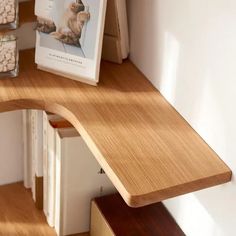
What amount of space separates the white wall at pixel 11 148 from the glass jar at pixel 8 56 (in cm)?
19

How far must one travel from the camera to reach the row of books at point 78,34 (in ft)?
4.37

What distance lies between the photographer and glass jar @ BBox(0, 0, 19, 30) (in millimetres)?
1344

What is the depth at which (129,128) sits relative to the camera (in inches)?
49.0

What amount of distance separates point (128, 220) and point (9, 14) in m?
0.52

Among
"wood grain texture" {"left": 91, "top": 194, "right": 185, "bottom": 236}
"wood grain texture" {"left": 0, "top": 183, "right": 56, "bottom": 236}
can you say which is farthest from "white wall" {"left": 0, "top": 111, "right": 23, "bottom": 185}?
"wood grain texture" {"left": 91, "top": 194, "right": 185, "bottom": 236}

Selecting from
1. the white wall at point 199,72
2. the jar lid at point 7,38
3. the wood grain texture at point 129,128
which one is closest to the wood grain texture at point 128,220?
the white wall at point 199,72

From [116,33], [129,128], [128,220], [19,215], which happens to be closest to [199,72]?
[129,128]

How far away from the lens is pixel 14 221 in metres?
1.52

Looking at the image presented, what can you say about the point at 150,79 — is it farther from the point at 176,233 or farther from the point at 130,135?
the point at 176,233

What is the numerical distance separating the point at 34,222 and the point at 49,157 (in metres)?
0.18

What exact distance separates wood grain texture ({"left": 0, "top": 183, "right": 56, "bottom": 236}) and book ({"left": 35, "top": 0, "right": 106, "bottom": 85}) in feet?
1.23

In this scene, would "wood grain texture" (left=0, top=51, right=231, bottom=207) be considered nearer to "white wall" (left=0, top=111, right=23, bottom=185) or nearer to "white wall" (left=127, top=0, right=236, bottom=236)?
"white wall" (left=127, top=0, right=236, bottom=236)

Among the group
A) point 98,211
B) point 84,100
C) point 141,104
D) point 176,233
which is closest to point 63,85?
point 84,100

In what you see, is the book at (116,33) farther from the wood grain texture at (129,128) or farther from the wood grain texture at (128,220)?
the wood grain texture at (128,220)
